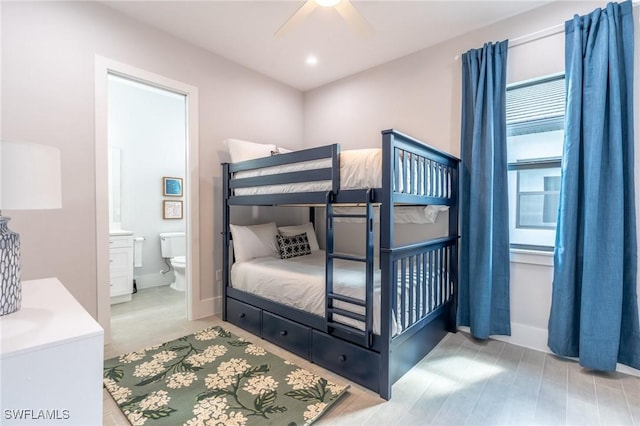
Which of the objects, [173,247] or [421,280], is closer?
[421,280]

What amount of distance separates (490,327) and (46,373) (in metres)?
2.77

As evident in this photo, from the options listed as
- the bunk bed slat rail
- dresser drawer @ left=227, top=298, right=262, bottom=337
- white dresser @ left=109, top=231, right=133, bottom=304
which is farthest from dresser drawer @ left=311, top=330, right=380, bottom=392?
white dresser @ left=109, top=231, right=133, bottom=304

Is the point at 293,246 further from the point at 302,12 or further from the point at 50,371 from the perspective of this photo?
the point at 50,371

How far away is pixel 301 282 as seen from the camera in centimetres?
227

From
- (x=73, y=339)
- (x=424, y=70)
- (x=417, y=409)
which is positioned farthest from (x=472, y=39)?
(x=73, y=339)

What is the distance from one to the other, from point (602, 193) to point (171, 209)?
4.60 meters

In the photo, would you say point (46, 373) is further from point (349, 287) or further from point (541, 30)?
point (541, 30)

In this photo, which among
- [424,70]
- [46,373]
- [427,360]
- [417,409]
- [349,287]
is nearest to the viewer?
[46,373]

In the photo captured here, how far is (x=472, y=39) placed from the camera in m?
2.65

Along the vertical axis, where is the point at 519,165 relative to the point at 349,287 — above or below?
above

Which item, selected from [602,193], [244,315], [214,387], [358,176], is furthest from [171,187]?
[602,193]

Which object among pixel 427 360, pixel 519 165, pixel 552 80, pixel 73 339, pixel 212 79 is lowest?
pixel 427 360

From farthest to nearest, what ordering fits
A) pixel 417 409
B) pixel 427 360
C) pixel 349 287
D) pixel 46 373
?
pixel 427 360
pixel 349 287
pixel 417 409
pixel 46 373

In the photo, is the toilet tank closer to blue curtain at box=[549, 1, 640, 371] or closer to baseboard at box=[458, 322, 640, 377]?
baseboard at box=[458, 322, 640, 377]
